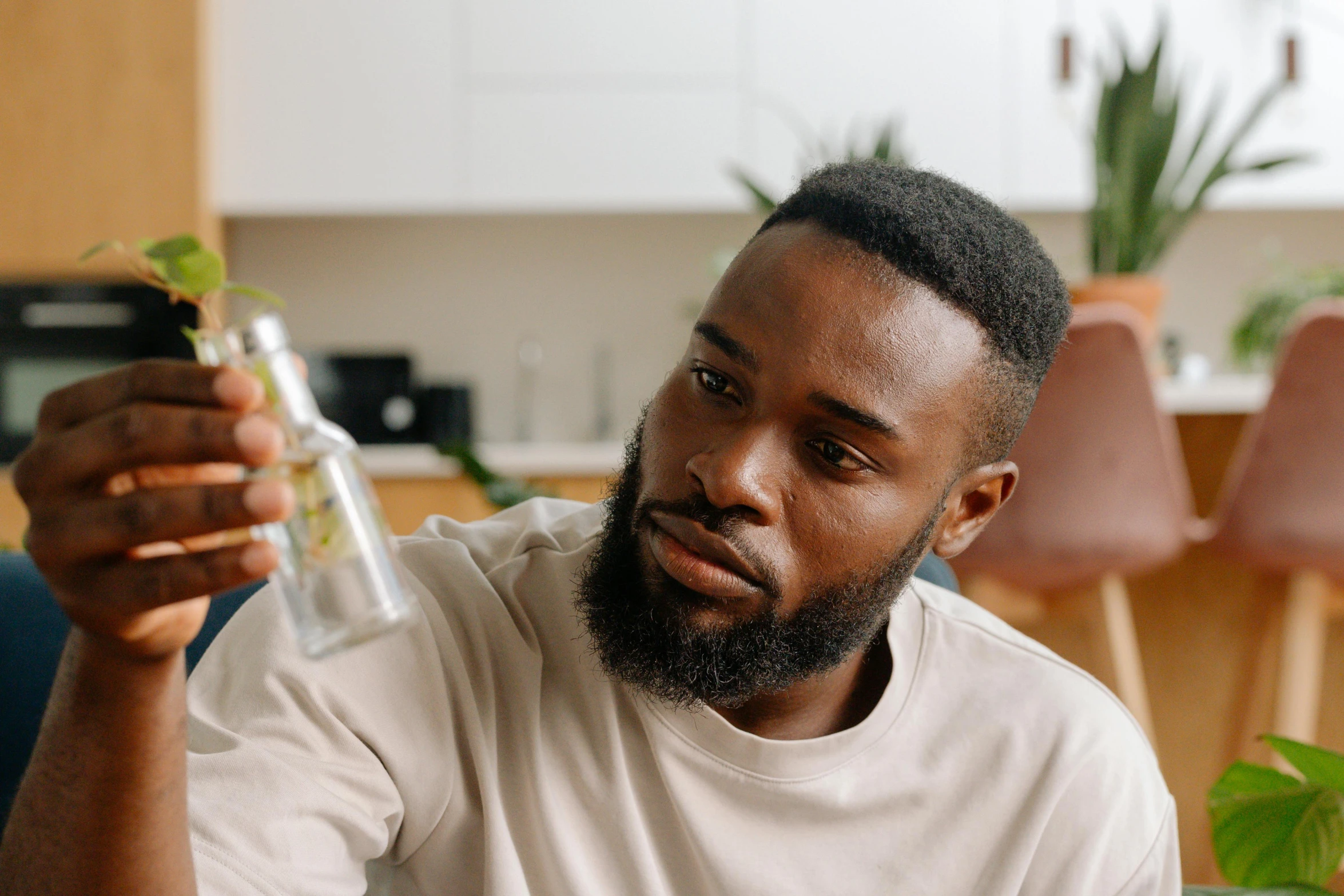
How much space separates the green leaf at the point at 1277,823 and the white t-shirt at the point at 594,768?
6 centimetres

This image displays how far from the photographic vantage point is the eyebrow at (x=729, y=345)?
1.00m

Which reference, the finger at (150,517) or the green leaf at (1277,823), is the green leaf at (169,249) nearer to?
the finger at (150,517)

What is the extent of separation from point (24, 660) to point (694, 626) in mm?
594

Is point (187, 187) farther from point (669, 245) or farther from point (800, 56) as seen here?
point (800, 56)

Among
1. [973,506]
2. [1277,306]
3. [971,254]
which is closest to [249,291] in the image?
[971,254]

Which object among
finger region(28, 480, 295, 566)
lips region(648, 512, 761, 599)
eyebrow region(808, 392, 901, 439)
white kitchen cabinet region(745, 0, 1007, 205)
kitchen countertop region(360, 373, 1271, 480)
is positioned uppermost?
white kitchen cabinet region(745, 0, 1007, 205)

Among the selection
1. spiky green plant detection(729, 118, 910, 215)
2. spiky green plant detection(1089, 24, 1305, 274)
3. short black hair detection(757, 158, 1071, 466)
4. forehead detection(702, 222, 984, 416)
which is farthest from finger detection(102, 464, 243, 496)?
spiky green plant detection(1089, 24, 1305, 274)

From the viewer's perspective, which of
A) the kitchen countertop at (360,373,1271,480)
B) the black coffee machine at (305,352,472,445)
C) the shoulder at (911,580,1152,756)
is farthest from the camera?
the black coffee machine at (305,352,472,445)

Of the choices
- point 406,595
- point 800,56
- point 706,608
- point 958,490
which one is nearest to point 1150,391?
point 958,490

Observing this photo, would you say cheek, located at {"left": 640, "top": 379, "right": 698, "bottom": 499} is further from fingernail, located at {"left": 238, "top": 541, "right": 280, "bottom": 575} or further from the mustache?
fingernail, located at {"left": 238, "top": 541, "right": 280, "bottom": 575}

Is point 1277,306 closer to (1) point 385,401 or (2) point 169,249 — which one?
(1) point 385,401

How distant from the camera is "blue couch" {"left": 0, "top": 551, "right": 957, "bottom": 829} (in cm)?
110

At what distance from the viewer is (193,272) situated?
590 mm

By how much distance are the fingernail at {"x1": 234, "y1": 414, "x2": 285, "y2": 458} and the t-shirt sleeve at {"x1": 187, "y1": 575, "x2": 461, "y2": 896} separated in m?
0.27
